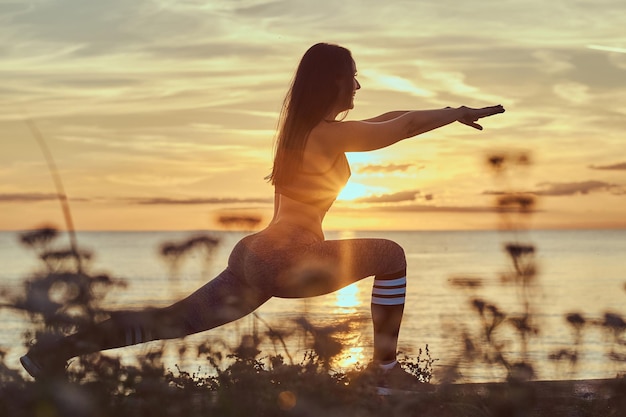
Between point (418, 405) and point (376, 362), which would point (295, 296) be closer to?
point (376, 362)

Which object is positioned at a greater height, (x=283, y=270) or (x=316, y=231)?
(x=316, y=231)

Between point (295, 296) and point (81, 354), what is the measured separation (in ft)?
5.11

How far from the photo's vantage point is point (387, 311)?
6469mm

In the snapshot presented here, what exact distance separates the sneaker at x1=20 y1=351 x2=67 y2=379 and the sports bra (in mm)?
1877

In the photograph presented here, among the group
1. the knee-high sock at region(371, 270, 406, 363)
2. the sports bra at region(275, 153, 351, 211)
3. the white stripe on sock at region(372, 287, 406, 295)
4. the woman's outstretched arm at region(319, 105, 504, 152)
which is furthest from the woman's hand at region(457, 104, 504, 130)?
the white stripe on sock at region(372, 287, 406, 295)

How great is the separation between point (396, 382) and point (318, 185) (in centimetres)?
133

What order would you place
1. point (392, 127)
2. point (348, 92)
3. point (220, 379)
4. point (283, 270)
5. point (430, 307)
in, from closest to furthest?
1. point (220, 379)
2. point (283, 270)
3. point (392, 127)
4. point (348, 92)
5. point (430, 307)

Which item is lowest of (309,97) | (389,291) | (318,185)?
(389,291)

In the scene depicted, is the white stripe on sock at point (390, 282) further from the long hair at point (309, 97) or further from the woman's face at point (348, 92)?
the woman's face at point (348, 92)

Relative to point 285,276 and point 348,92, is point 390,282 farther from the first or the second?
point 348,92

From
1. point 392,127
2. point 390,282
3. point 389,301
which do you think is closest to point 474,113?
point 392,127

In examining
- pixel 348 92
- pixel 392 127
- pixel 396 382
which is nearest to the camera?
pixel 396 382

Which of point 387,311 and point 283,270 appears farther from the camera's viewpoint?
point 387,311

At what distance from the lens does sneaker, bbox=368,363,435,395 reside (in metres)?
6.01
